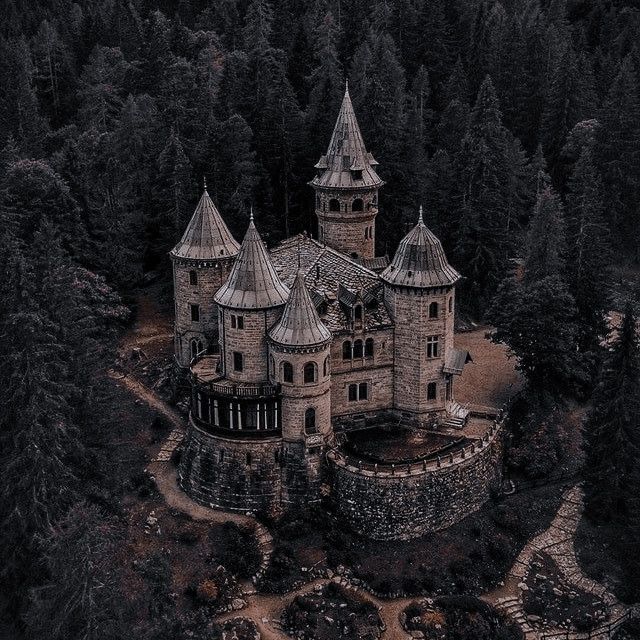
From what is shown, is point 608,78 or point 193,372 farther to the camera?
point 608,78

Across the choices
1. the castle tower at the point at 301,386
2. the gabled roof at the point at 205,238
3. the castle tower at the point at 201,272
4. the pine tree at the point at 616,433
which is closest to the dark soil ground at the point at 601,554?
the pine tree at the point at 616,433

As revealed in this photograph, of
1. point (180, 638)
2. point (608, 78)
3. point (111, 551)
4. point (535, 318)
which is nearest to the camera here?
point (180, 638)

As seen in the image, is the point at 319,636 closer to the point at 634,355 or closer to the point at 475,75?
the point at 634,355

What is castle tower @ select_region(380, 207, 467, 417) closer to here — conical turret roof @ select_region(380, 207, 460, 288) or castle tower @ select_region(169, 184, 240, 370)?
conical turret roof @ select_region(380, 207, 460, 288)

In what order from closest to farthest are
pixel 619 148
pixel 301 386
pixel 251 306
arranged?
pixel 301 386 < pixel 251 306 < pixel 619 148

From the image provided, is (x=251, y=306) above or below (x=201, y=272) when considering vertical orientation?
above

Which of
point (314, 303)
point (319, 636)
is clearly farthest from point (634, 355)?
point (319, 636)

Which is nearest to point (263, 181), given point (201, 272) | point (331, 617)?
point (201, 272)

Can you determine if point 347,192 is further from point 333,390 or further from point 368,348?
point 333,390
